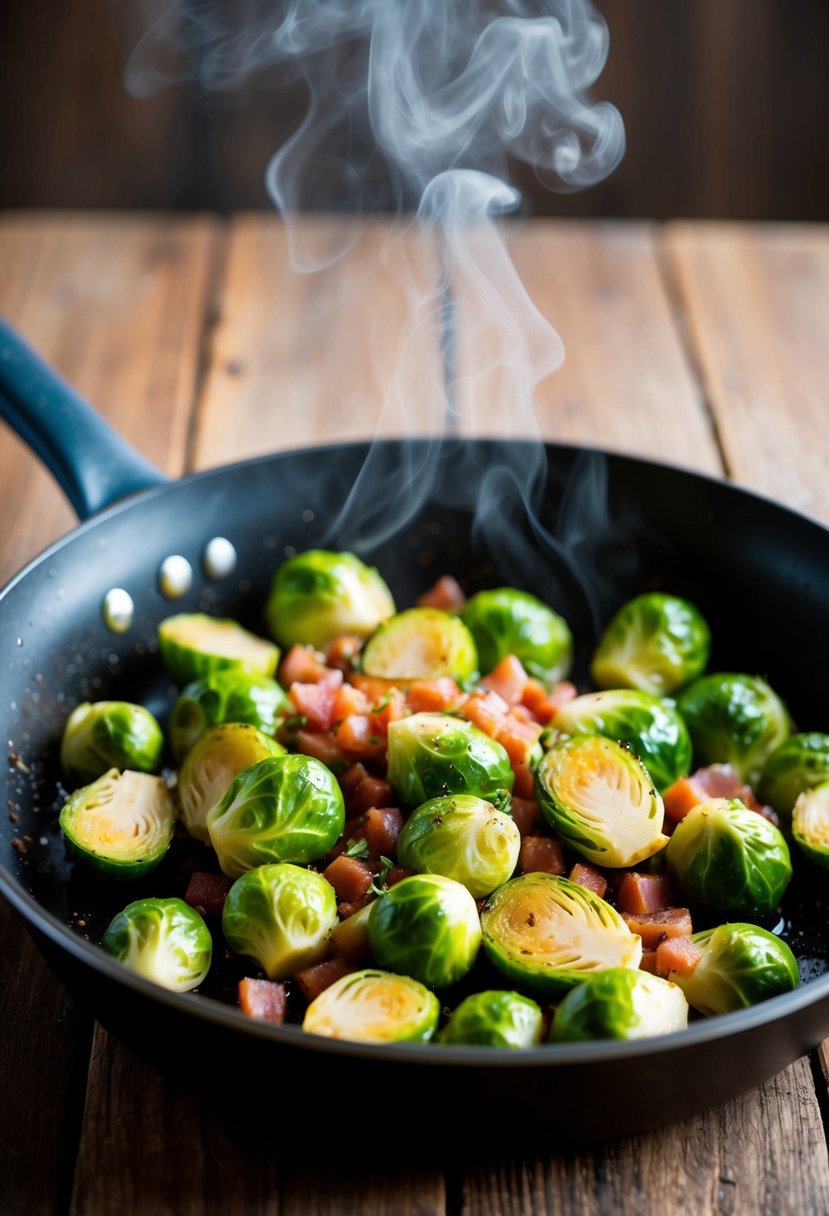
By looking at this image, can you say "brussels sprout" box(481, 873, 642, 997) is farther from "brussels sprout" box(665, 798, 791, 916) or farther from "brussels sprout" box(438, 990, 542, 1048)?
"brussels sprout" box(665, 798, 791, 916)

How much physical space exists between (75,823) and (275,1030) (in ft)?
2.92

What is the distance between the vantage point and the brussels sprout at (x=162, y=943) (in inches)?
80.9

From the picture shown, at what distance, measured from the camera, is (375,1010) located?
6.26 ft

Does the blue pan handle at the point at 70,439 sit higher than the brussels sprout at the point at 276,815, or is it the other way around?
the blue pan handle at the point at 70,439

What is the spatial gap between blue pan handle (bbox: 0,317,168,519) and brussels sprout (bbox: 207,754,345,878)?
0.90 meters

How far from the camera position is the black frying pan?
2.31 meters

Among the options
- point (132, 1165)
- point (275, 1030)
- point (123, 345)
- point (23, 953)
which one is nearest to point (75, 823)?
point (23, 953)

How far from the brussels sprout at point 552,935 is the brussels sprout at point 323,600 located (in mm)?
947

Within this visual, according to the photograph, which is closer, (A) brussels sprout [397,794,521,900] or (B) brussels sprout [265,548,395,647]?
(A) brussels sprout [397,794,521,900]

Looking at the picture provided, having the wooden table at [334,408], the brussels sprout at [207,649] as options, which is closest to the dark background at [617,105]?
the wooden table at [334,408]

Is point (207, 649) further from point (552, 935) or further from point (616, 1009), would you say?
point (616, 1009)

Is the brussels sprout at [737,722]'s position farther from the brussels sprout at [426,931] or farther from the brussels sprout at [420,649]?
the brussels sprout at [426,931]

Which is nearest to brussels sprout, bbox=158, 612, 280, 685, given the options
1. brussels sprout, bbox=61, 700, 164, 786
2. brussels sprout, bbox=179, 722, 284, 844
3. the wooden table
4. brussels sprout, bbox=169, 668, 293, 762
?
brussels sprout, bbox=169, 668, 293, 762

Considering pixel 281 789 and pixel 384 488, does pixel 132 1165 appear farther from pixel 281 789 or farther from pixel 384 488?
pixel 384 488
